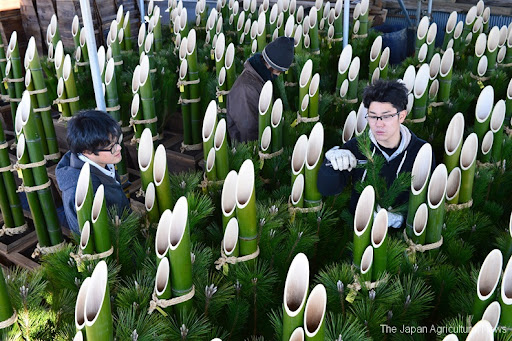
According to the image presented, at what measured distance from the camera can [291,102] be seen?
2.41 m

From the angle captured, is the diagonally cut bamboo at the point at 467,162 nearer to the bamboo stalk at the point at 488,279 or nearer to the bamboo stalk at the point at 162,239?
the bamboo stalk at the point at 488,279

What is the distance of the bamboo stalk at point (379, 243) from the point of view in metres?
0.92

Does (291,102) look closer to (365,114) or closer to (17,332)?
(365,114)

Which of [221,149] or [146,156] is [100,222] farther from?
[221,149]

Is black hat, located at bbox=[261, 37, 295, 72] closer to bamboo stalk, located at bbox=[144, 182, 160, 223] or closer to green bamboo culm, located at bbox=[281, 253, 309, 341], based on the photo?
bamboo stalk, located at bbox=[144, 182, 160, 223]

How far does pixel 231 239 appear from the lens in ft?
3.42

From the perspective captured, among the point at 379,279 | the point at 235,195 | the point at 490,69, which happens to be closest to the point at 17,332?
the point at 235,195

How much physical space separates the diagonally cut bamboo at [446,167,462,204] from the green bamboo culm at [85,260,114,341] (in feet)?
2.87

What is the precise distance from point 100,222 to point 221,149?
429 mm

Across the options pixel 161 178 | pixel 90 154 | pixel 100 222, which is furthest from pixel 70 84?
pixel 100 222

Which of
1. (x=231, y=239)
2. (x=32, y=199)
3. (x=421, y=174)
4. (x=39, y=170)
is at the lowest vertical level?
(x=32, y=199)

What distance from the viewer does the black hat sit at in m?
2.09

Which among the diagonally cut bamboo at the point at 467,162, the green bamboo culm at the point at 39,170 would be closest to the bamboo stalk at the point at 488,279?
the diagonally cut bamboo at the point at 467,162

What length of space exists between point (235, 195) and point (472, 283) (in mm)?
564
